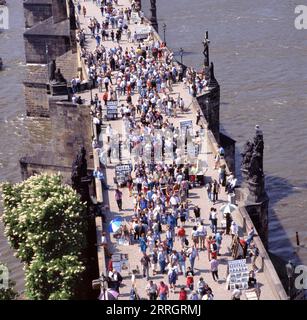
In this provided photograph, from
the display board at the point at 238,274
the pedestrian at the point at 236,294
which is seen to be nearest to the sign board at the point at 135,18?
the display board at the point at 238,274

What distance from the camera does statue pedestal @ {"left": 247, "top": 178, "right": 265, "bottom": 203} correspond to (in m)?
40.0

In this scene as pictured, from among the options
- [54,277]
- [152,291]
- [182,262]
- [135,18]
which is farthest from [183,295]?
[135,18]

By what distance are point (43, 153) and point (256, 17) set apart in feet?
151

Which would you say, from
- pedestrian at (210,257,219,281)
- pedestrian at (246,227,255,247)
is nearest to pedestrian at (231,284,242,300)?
pedestrian at (210,257,219,281)

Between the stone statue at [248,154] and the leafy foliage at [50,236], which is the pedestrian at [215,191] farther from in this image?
the leafy foliage at [50,236]

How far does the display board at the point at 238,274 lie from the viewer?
32.6 m

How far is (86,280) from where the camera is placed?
37.3 metres

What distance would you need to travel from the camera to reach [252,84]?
76.1 metres

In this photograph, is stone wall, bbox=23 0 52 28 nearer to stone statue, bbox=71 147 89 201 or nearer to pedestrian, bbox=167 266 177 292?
stone statue, bbox=71 147 89 201

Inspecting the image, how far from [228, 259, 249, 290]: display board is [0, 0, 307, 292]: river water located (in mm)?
15164

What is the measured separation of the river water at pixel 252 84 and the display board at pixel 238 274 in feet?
49.8
